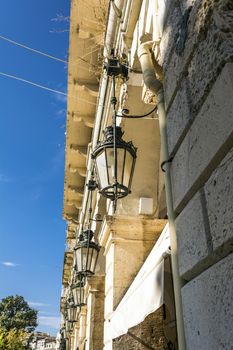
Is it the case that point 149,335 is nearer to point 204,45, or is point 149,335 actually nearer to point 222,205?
point 222,205

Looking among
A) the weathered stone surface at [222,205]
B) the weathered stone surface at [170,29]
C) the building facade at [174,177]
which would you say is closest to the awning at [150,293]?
the building facade at [174,177]

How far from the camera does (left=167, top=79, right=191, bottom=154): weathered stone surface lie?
1.90 m

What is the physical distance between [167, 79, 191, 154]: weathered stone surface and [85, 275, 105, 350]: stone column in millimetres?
5622

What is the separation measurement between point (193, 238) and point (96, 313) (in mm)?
6026

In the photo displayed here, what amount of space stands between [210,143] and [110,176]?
5.96 ft

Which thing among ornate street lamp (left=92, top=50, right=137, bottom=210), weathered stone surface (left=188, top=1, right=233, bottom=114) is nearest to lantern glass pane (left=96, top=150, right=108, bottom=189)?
ornate street lamp (left=92, top=50, right=137, bottom=210)

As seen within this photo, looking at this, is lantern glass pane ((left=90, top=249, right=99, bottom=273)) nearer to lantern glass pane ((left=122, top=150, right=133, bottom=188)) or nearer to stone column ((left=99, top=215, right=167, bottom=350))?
stone column ((left=99, top=215, right=167, bottom=350))

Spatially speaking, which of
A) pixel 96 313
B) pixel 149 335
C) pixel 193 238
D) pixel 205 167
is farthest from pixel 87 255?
pixel 205 167

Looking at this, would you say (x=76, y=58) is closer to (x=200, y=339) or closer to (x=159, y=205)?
(x=159, y=205)

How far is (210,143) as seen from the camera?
5.03 ft

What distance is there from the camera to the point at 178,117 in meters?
2.03

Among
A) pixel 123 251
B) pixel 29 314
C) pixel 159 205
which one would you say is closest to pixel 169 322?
pixel 123 251

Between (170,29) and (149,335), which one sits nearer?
(170,29)

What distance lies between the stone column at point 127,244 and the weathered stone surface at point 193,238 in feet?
9.76
